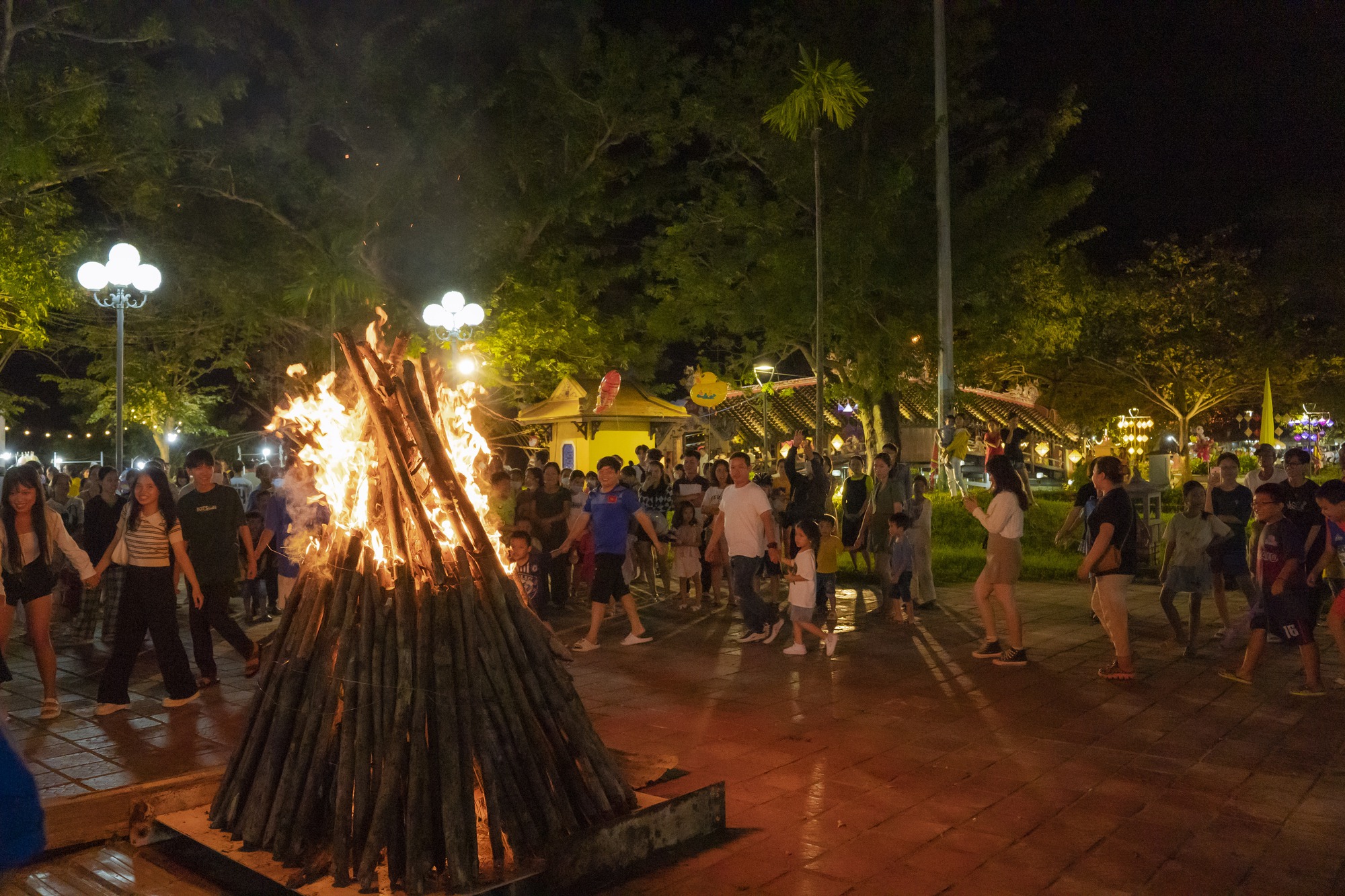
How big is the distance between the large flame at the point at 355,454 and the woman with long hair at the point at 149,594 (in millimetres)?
3043

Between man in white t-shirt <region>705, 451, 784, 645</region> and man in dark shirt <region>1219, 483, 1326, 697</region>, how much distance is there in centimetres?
387

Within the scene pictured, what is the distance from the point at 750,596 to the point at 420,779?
6.07 meters

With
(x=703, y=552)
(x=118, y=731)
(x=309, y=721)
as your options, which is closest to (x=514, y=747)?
(x=309, y=721)

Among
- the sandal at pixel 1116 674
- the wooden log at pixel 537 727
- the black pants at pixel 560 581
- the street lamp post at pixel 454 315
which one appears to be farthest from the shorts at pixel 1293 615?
the street lamp post at pixel 454 315

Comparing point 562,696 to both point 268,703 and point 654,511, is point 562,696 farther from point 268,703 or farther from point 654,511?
point 654,511

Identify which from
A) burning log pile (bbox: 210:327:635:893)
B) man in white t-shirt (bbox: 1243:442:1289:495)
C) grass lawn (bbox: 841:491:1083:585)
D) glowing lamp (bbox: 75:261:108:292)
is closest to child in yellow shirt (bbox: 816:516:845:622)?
grass lawn (bbox: 841:491:1083:585)

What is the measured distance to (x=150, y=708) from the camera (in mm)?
7539

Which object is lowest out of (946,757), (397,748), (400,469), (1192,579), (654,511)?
(946,757)

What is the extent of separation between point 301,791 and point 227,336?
90.5ft

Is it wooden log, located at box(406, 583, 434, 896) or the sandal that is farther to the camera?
the sandal

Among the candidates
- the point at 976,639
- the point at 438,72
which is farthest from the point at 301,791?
the point at 438,72

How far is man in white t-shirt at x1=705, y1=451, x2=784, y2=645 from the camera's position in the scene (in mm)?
9445

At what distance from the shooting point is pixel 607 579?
980cm

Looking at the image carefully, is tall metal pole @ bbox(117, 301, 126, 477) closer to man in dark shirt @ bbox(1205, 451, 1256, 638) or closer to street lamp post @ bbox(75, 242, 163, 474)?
street lamp post @ bbox(75, 242, 163, 474)
